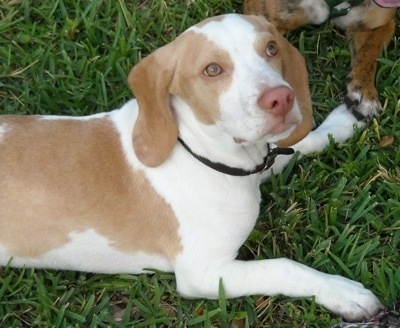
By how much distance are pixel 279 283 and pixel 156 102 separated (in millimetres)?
1151

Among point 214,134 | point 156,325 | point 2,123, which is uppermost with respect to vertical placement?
point 214,134

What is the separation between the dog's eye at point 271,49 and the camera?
143 inches

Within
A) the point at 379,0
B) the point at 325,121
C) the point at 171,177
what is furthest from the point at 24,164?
the point at 379,0

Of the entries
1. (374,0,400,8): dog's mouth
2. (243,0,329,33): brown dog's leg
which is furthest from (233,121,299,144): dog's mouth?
(243,0,329,33): brown dog's leg

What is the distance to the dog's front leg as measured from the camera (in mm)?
4059

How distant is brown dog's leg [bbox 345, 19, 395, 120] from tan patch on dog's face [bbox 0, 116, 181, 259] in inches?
63.8

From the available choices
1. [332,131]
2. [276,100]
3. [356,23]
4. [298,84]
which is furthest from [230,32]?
[356,23]

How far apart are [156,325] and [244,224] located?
76 centimetres

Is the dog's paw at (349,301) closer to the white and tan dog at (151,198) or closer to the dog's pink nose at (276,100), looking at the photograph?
the white and tan dog at (151,198)

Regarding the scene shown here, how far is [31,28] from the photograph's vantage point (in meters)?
5.54

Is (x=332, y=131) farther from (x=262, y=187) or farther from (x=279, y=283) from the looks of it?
(x=279, y=283)

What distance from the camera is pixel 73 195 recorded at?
403cm

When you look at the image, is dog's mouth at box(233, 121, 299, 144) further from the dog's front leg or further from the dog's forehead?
the dog's front leg

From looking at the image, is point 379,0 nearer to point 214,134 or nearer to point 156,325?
point 214,134
